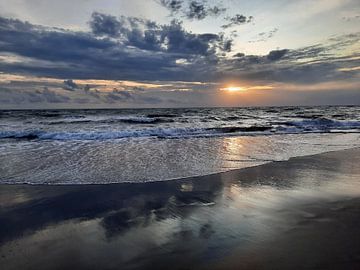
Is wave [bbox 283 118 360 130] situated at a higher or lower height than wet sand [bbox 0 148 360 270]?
lower

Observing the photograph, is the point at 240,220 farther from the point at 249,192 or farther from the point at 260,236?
the point at 249,192

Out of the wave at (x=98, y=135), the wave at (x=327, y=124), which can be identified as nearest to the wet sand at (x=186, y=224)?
the wave at (x=98, y=135)

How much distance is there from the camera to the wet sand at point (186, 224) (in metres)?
3.48

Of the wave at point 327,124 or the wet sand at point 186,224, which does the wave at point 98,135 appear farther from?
the wet sand at point 186,224

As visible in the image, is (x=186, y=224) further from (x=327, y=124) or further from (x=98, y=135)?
(x=327, y=124)

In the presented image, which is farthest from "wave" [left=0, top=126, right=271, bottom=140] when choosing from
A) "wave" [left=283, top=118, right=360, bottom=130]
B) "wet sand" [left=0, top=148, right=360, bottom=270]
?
"wet sand" [left=0, top=148, right=360, bottom=270]

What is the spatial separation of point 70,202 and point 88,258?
2.35 meters

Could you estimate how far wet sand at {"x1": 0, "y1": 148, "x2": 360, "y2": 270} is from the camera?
3.48m

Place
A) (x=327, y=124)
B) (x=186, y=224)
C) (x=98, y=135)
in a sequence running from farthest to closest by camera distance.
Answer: (x=327, y=124), (x=98, y=135), (x=186, y=224)

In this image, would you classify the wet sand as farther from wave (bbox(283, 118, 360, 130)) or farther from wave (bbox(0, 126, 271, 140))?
wave (bbox(283, 118, 360, 130))

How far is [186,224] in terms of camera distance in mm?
4504

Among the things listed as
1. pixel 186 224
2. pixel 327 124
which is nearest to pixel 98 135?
pixel 186 224

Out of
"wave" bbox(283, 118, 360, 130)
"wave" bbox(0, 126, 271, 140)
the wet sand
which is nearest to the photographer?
the wet sand

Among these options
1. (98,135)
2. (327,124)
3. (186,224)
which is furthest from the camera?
(327,124)
